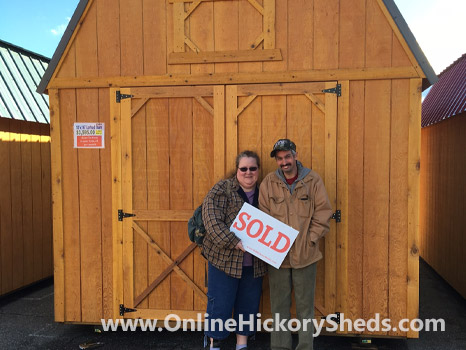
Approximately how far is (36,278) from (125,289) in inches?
102

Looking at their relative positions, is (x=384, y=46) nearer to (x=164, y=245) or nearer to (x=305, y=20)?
(x=305, y=20)

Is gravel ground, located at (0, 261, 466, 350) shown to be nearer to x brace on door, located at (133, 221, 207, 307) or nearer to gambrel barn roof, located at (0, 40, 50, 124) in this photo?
x brace on door, located at (133, 221, 207, 307)

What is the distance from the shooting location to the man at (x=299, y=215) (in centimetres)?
347

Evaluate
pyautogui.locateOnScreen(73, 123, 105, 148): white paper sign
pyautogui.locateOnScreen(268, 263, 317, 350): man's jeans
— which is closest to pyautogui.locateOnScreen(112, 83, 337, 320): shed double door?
pyautogui.locateOnScreen(73, 123, 105, 148): white paper sign

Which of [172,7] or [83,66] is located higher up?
[172,7]

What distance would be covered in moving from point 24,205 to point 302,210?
438 centimetres

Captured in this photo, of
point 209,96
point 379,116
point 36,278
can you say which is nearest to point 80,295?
point 36,278

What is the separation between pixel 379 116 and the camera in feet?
13.0

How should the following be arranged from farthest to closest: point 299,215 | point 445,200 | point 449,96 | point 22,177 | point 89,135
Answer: point 449,96, point 445,200, point 22,177, point 89,135, point 299,215

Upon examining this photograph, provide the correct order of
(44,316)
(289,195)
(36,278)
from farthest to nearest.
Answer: (36,278), (44,316), (289,195)

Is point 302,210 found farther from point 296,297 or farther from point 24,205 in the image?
point 24,205

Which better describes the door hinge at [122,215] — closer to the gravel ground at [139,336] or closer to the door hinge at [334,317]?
the gravel ground at [139,336]

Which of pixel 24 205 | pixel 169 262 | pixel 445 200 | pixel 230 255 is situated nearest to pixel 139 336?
pixel 169 262

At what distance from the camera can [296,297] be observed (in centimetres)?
359
